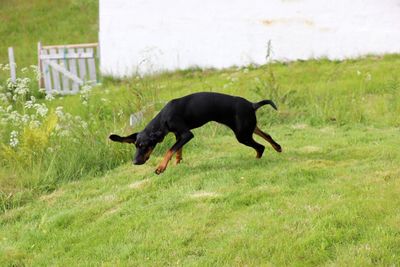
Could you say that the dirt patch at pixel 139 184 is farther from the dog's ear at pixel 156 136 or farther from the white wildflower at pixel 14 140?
the white wildflower at pixel 14 140

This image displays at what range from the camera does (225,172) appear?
6922mm

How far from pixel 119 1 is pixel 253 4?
3545 mm

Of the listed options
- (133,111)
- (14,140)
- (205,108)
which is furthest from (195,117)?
(133,111)

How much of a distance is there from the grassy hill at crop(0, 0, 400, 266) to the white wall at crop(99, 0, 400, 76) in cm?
351

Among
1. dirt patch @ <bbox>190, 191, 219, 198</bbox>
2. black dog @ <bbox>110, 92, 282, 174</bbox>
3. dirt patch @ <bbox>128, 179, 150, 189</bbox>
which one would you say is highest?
black dog @ <bbox>110, 92, 282, 174</bbox>

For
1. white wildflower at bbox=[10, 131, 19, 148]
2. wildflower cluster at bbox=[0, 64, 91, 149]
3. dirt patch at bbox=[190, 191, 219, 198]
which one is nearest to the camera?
dirt patch at bbox=[190, 191, 219, 198]

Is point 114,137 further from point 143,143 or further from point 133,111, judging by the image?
point 133,111

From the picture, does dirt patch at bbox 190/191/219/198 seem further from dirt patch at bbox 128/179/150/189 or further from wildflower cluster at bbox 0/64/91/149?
wildflower cluster at bbox 0/64/91/149

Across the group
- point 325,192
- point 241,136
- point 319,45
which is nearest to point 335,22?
point 319,45

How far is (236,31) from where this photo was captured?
15.7m

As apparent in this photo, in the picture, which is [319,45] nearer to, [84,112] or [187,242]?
[84,112]

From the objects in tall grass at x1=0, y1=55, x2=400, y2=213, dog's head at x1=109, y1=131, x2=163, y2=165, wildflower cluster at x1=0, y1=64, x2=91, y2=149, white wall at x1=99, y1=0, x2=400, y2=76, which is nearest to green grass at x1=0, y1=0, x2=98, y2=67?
white wall at x1=99, y1=0, x2=400, y2=76

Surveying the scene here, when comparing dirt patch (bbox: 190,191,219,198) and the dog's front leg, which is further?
the dog's front leg

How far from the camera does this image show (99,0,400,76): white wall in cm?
1460
